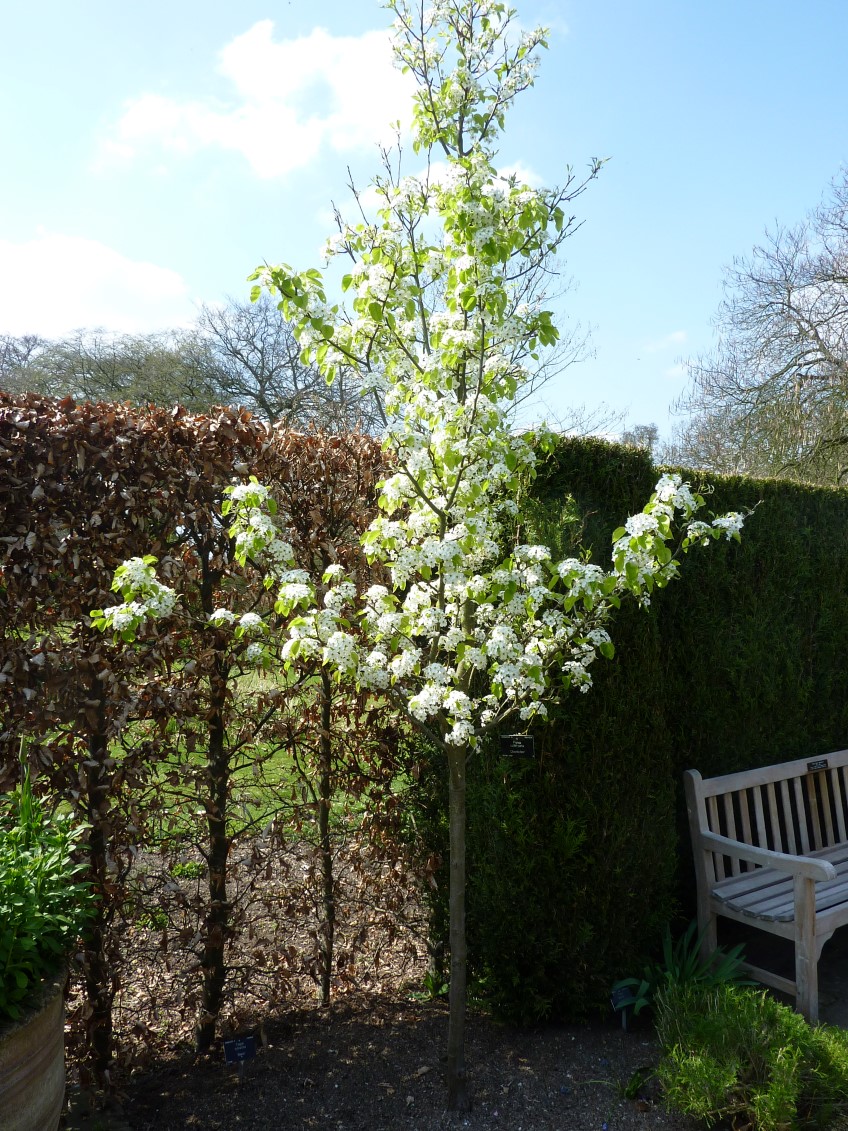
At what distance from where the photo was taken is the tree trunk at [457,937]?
3074 mm

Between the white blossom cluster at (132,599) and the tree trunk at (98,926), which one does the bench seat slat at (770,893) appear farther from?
the white blossom cluster at (132,599)

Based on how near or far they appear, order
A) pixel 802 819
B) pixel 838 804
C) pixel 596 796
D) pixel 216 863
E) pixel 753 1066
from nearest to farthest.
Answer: pixel 753 1066, pixel 216 863, pixel 596 796, pixel 802 819, pixel 838 804

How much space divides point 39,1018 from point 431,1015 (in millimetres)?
2008

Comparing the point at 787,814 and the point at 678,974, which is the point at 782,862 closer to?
the point at 678,974

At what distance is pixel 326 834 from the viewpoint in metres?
3.78

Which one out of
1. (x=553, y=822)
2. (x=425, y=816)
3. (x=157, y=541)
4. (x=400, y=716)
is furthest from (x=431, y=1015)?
(x=157, y=541)

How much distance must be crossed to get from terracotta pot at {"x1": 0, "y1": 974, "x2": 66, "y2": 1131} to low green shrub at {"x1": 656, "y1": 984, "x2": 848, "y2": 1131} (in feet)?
6.68

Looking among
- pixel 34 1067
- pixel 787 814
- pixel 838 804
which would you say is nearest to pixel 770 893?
pixel 787 814

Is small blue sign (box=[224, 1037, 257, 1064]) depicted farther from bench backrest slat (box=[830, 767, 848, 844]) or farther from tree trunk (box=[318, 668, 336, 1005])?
bench backrest slat (box=[830, 767, 848, 844])

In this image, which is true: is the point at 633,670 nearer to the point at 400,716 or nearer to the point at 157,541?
the point at 400,716

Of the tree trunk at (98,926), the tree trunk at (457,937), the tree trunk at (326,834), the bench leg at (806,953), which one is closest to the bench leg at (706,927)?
the bench leg at (806,953)

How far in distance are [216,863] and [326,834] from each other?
20.3 inches

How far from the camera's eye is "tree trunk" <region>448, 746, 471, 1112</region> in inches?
121

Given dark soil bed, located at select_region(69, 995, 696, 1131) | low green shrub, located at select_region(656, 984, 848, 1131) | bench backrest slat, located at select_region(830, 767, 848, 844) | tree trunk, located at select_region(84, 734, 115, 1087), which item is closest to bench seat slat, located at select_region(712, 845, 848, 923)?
bench backrest slat, located at select_region(830, 767, 848, 844)
